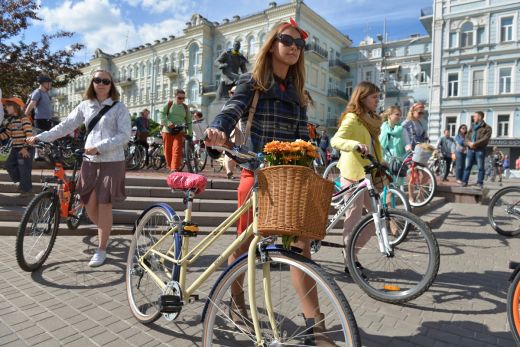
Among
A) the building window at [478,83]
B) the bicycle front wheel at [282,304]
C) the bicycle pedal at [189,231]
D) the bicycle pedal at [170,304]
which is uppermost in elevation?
the building window at [478,83]

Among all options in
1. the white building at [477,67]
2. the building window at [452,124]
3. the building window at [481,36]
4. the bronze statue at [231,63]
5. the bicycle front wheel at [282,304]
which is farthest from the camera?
the building window at [452,124]

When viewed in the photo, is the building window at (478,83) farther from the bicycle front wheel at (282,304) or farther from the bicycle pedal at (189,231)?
the bicycle front wheel at (282,304)

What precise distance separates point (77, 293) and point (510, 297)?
10.9 feet

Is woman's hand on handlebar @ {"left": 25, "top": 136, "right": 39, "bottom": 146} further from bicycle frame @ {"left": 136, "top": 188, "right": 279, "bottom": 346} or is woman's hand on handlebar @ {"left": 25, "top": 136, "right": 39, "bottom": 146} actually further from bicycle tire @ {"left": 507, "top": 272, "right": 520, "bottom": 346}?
bicycle tire @ {"left": 507, "top": 272, "right": 520, "bottom": 346}

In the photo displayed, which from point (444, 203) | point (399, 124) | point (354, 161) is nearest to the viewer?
point (354, 161)

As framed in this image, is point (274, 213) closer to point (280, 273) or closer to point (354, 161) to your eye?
point (280, 273)

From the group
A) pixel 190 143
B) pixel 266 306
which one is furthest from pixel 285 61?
pixel 190 143

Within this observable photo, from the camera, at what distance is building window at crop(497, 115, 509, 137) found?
108ft

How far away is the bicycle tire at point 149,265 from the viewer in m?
2.69

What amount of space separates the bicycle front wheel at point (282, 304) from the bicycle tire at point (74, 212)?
10.3 feet

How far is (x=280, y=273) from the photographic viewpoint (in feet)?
6.64

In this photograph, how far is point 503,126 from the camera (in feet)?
109

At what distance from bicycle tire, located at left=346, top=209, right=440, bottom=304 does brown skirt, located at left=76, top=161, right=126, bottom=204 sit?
2412 millimetres

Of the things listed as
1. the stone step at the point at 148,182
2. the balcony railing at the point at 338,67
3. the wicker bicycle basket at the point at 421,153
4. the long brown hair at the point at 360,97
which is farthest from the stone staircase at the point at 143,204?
the balcony railing at the point at 338,67
